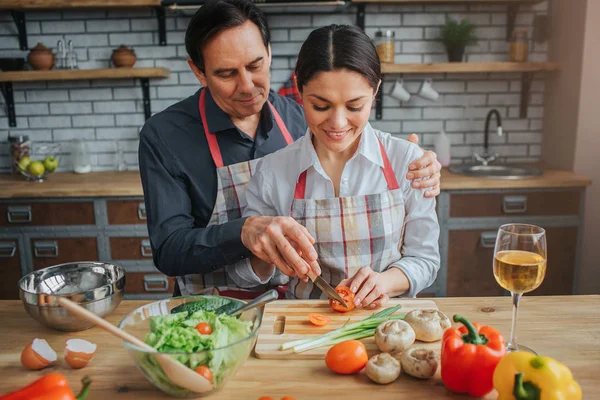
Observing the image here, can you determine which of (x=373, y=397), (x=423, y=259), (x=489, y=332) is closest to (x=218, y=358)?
(x=373, y=397)

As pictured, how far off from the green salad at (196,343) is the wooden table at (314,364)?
81mm

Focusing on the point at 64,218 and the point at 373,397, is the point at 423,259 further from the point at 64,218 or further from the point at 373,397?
the point at 64,218

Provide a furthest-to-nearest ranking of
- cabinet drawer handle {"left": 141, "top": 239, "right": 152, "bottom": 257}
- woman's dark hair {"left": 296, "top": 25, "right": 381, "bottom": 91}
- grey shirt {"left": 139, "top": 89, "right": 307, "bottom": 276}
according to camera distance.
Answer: cabinet drawer handle {"left": 141, "top": 239, "right": 152, "bottom": 257}
grey shirt {"left": 139, "top": 89, "right": 307, "bottom": 276}
woman's dark hair {"left": 296, "top": 25, "right": 381, "bottom": 91}

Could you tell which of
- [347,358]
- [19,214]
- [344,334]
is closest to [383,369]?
[347,358]

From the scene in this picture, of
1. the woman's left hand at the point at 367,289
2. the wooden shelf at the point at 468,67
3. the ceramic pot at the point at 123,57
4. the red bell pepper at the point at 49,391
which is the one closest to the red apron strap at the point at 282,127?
the woman's left hand at the point at 367,289

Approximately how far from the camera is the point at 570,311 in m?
1.46

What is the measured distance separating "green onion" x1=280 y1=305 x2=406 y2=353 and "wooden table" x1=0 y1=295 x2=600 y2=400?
42 mm

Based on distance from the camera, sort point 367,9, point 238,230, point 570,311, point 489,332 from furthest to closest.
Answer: point 367,9 < point 238,230 < point 570,311 < point 489,332

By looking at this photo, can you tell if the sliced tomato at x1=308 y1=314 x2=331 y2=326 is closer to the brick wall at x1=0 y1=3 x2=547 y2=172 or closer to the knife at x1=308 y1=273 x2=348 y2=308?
the knife at x1=308 y1=273 x2=348 y2=308

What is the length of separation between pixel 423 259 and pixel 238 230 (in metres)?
0.59

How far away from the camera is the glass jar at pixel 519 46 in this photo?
3.62 metres

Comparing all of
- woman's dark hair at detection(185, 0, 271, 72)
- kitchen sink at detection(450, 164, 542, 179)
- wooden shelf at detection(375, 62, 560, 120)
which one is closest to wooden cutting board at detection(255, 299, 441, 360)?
woman's dark hair at detection(185, 0, 271, 72)

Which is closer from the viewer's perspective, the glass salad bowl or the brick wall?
the glass salad bowl

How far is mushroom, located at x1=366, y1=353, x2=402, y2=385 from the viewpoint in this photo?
1089 millimetres
